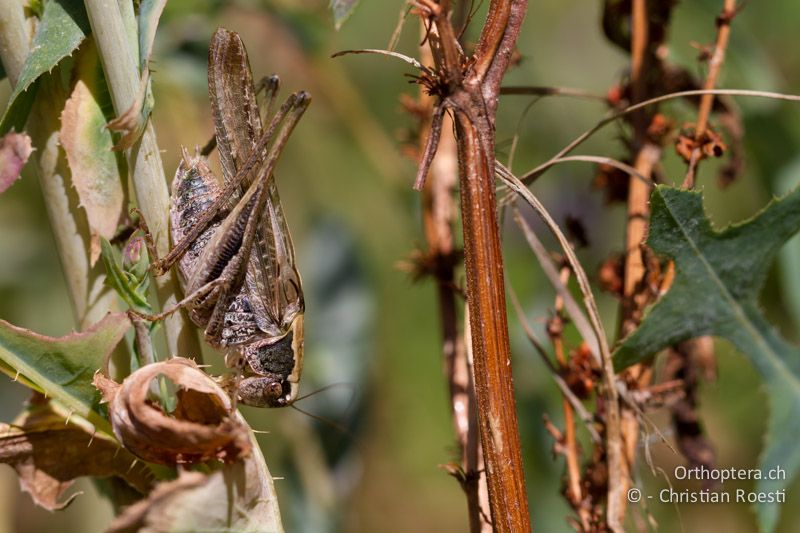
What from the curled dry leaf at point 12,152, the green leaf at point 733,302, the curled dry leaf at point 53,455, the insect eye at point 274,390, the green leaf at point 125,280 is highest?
the green leaf at point 733,302

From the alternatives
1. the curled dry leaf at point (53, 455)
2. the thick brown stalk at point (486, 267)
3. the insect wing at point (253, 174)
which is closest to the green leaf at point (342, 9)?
the thick brown stalk at point (486, 267)

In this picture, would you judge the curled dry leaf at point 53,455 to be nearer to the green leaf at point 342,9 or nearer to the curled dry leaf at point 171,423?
the curled dry leaf at point 171,423

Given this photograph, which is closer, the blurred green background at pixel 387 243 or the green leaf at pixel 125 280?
the green leaf at pixel 125 280

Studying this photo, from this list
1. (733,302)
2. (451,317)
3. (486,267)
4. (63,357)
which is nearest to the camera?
(486,267)

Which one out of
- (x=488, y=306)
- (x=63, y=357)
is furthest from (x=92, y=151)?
(x=488, y=306)

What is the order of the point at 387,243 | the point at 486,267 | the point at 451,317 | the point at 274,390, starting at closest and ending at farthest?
the point at 486,267, the point at 451,317, the point at 274,390, the point at 387,243

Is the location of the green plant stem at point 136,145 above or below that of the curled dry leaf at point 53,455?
above

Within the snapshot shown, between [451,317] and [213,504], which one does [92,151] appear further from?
[451,317]

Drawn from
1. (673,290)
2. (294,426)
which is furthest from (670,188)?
(294,426)
